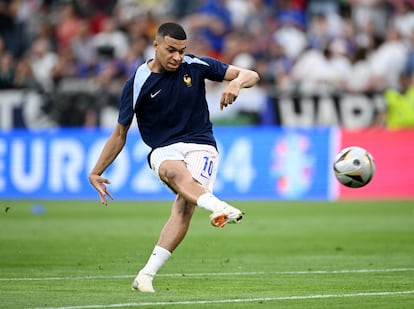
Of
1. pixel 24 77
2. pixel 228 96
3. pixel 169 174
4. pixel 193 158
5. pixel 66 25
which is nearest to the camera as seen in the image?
pixel 228 96

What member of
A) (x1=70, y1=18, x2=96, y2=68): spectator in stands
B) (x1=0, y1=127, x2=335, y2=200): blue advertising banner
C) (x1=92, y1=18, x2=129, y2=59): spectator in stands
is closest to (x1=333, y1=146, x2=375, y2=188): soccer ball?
(x1=0, y1=127, x2=335, y2=200): blue advertising banner

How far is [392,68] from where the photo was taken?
86.7 feet

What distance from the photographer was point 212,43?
2712 cm

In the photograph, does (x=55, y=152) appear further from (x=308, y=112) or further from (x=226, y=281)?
(x=226, y=281)

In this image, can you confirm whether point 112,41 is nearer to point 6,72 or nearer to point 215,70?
point 6,72

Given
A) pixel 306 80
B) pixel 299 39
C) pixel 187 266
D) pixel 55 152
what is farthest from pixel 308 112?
pixel 187 266

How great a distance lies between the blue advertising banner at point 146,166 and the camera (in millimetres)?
22734

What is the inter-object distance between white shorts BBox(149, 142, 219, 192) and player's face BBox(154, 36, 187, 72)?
0.73 meters

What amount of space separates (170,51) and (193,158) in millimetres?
995

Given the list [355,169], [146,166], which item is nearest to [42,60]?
[146,166]

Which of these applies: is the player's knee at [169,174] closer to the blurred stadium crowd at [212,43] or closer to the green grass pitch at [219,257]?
the green grass pitch at [219,257]

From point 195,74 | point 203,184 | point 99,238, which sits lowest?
point 99,238

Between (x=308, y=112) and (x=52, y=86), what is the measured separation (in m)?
6.14

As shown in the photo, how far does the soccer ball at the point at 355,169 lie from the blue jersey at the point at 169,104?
191 cm
